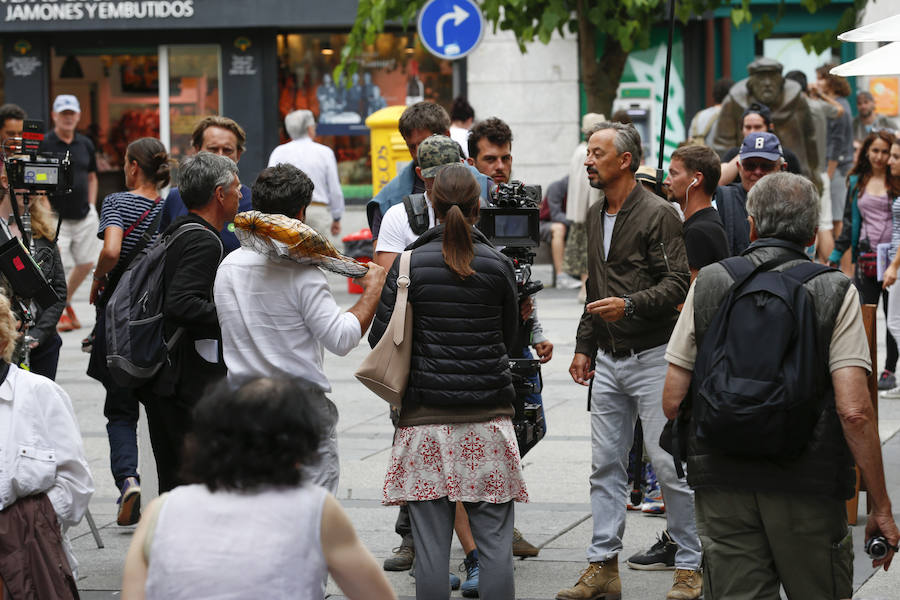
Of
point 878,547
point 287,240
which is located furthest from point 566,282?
point 878,547

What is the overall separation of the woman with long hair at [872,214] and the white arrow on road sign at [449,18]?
373cm

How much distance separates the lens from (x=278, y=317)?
489 cm

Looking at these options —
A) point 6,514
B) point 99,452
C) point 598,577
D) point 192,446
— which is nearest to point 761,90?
point 99,452

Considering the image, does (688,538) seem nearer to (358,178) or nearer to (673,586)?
(673,586)

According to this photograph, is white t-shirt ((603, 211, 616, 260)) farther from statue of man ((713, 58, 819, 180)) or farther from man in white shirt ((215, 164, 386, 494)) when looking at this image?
statue of man ((713, 58, 819, 180))

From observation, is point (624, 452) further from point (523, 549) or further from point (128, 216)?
point (128, 216)

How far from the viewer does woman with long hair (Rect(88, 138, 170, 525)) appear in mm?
6820

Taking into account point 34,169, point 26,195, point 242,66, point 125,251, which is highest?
point 242,66

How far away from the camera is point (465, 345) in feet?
16.2

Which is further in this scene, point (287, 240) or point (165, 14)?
point (165, 14)

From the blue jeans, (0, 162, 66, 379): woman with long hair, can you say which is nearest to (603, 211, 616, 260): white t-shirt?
the blue jeans

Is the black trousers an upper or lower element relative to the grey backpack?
lower

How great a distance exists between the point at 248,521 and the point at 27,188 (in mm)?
4024

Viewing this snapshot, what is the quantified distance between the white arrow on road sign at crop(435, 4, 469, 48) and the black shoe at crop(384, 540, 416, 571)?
6992 millimetres
